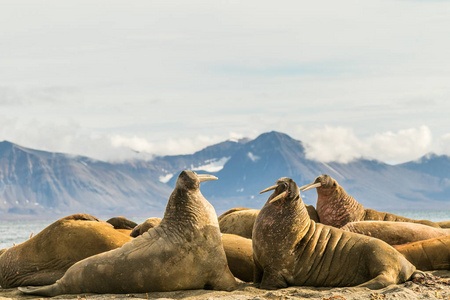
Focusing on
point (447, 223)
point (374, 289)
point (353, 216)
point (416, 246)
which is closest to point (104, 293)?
point (374, 289)

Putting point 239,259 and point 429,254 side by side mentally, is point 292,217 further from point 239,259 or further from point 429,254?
point 429,254

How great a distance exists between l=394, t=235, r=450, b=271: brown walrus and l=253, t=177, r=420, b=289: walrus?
1.01m

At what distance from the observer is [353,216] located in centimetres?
1275

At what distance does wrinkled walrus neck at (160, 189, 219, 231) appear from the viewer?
854 cm

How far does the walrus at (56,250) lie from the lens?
9.41 m

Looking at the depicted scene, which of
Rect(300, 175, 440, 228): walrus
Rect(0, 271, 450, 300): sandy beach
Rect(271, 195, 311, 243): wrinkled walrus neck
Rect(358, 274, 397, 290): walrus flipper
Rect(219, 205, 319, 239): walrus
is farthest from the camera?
Rect(300, 175, 440, 228): walrus

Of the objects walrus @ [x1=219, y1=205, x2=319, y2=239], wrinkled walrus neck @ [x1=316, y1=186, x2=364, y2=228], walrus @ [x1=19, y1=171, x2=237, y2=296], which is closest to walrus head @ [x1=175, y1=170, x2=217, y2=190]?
walrus @ [x1=19, y1=171, x2=237, y2=296]

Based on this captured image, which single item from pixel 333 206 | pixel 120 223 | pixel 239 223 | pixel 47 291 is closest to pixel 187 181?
pixel 47 291

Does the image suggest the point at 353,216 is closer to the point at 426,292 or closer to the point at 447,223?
the point at 447,223

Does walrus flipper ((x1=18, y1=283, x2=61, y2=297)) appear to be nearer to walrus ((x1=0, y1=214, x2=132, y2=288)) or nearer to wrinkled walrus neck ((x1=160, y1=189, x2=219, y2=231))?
walrus ((x1=0, y1=214, x2=132, y2=288))

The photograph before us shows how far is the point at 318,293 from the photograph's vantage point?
314 inches

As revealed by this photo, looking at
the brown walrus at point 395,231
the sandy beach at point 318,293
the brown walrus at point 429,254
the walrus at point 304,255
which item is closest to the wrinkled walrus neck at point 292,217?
the walrus at point 304,255

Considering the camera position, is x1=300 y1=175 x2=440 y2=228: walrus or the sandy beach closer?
the sandy beach

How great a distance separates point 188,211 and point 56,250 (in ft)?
7.32
